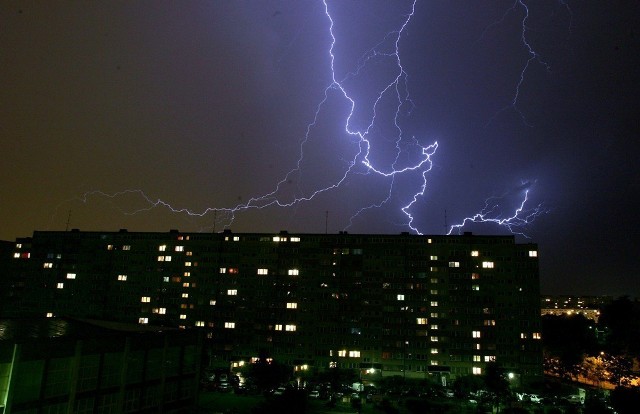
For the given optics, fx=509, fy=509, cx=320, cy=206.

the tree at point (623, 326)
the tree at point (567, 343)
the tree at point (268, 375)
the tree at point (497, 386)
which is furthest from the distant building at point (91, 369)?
the tree at point (567, 343)

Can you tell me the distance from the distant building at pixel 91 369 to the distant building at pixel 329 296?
94.7 feet

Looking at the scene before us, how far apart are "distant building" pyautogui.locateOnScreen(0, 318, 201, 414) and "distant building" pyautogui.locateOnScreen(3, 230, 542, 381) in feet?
94.7

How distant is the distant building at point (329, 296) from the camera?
65.0 m

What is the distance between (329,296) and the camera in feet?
227

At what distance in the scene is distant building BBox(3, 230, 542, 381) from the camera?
6500cm

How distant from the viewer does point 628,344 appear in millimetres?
53875

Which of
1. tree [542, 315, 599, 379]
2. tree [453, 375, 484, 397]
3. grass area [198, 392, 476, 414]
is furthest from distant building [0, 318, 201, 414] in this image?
tree [542, 315, 599, 379]

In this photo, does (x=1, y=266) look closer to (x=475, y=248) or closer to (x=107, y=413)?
(x=107, y=413)

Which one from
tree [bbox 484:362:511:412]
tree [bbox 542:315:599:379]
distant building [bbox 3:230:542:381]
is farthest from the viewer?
distant building [bbox 3:230:542:381]

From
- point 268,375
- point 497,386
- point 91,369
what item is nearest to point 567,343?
point 497,386

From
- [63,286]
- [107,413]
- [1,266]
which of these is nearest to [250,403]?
[107,413]

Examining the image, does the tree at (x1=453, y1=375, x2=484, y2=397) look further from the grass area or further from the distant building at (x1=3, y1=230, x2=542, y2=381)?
the distant building at (x1=3, y1=230, x2=542, y2=381)

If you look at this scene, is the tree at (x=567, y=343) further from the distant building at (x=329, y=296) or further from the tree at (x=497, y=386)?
the tree at (x=497, y=386)

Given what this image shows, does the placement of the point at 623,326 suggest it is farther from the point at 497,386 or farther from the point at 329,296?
the point at 329,296
